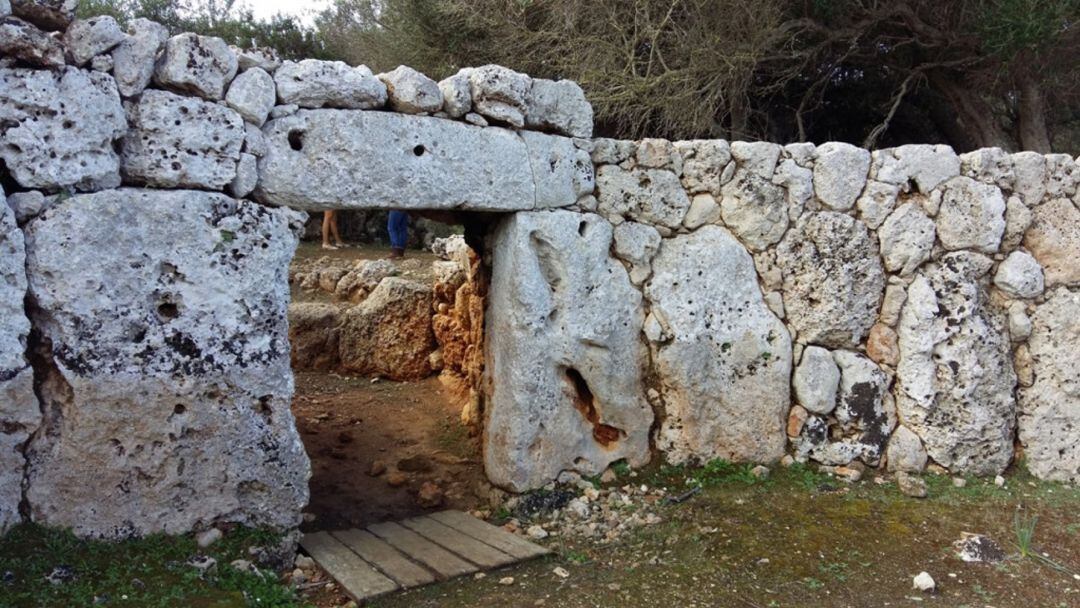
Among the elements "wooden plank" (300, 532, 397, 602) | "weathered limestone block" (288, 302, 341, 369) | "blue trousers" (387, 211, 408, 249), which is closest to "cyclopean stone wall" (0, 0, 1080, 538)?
"wooden plank" (300, 532, 397, 602)

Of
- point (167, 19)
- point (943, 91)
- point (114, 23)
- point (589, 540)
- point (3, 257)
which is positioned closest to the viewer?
point (3, 257)

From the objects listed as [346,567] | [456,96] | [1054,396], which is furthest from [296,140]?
[1054,396]

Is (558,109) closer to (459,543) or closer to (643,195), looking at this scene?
(643,195)

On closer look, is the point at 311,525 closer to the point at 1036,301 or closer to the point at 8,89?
the point at 8,89

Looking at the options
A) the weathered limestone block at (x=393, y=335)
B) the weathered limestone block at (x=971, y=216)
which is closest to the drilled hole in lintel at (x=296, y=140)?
the weathered limestone block at (x=393, y=335)

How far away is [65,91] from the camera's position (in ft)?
11.4

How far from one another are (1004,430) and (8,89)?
17.4 feet

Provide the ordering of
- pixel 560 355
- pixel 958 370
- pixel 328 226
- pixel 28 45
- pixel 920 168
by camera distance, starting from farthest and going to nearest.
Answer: pixel 328 226 → pixel 920 168 → pixel 958 370 → pixel 560 355 → pixel 28 45

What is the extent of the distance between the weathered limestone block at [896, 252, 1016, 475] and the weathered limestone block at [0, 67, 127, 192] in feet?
14.0

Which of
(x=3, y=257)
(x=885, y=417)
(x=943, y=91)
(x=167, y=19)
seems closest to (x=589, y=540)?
(x=885, y=417)

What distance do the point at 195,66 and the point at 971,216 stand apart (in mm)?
4243

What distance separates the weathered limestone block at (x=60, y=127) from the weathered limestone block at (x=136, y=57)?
6 centimetres

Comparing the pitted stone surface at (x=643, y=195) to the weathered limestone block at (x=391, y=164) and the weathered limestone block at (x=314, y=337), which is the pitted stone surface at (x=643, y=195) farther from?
the weathered limestone block at (x=314, y=337)

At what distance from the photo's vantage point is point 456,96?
4.43 m
